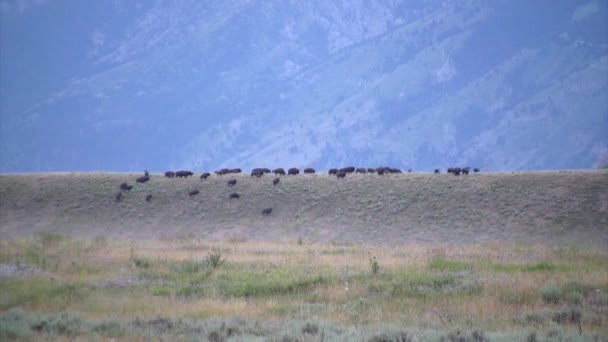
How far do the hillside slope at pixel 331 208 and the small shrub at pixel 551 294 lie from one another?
2781 cm

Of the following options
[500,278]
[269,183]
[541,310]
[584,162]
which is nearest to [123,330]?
[541,310]

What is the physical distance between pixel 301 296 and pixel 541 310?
5.82 metres

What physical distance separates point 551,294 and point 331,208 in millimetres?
37461

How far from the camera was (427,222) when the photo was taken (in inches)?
1973

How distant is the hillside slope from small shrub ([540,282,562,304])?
2781cm

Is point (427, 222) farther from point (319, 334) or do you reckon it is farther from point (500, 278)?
point (319, 334)

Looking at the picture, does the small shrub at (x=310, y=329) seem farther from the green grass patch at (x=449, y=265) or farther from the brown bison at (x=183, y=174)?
the brown bison at (x=183, y=174)

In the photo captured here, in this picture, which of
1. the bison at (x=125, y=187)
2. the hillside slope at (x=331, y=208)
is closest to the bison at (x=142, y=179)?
the hillside slope at (x=331, y=208)

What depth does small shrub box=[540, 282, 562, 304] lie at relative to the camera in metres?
17.4

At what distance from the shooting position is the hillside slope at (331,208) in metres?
47.7

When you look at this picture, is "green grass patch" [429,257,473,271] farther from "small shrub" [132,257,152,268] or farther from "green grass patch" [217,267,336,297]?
"small shrub" [132,257,152,268]

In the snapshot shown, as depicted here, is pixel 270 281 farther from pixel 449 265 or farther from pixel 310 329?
pixel 449 265

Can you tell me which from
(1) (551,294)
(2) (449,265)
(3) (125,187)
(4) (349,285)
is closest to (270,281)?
(4) (349,285)

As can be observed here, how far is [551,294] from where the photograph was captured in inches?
690
